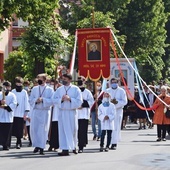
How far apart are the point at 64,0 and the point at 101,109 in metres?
32.8

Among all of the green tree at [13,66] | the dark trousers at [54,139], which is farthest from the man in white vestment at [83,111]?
the green tree at [13,66]

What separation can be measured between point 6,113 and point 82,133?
7.48 feet

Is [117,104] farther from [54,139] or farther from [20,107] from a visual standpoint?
[20,107]

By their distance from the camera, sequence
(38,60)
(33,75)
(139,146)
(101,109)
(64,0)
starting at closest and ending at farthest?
(101,109), (139,146), (38,60), (33,75), (64,0)

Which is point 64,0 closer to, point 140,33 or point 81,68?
point 140,33

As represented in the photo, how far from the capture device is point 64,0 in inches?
2073

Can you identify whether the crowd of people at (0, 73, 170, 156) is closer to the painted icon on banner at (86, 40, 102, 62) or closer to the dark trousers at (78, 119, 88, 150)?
the dark trousers at (78, 119, 88, 150)

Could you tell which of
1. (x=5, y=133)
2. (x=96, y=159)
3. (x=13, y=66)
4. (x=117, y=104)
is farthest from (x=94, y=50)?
(x=13, y=66)

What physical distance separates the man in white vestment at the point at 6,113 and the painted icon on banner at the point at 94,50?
608 centimetres

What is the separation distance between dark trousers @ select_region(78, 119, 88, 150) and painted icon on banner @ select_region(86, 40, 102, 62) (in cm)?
617

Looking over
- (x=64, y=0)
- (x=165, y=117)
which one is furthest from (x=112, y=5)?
(x=165, y=117)

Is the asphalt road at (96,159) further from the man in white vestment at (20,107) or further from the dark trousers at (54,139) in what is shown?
the man in white vestment at (20,107)

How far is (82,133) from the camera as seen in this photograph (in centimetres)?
2027

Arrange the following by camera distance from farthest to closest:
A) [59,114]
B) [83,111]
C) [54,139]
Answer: [83,111], [54,139], [59,114]
